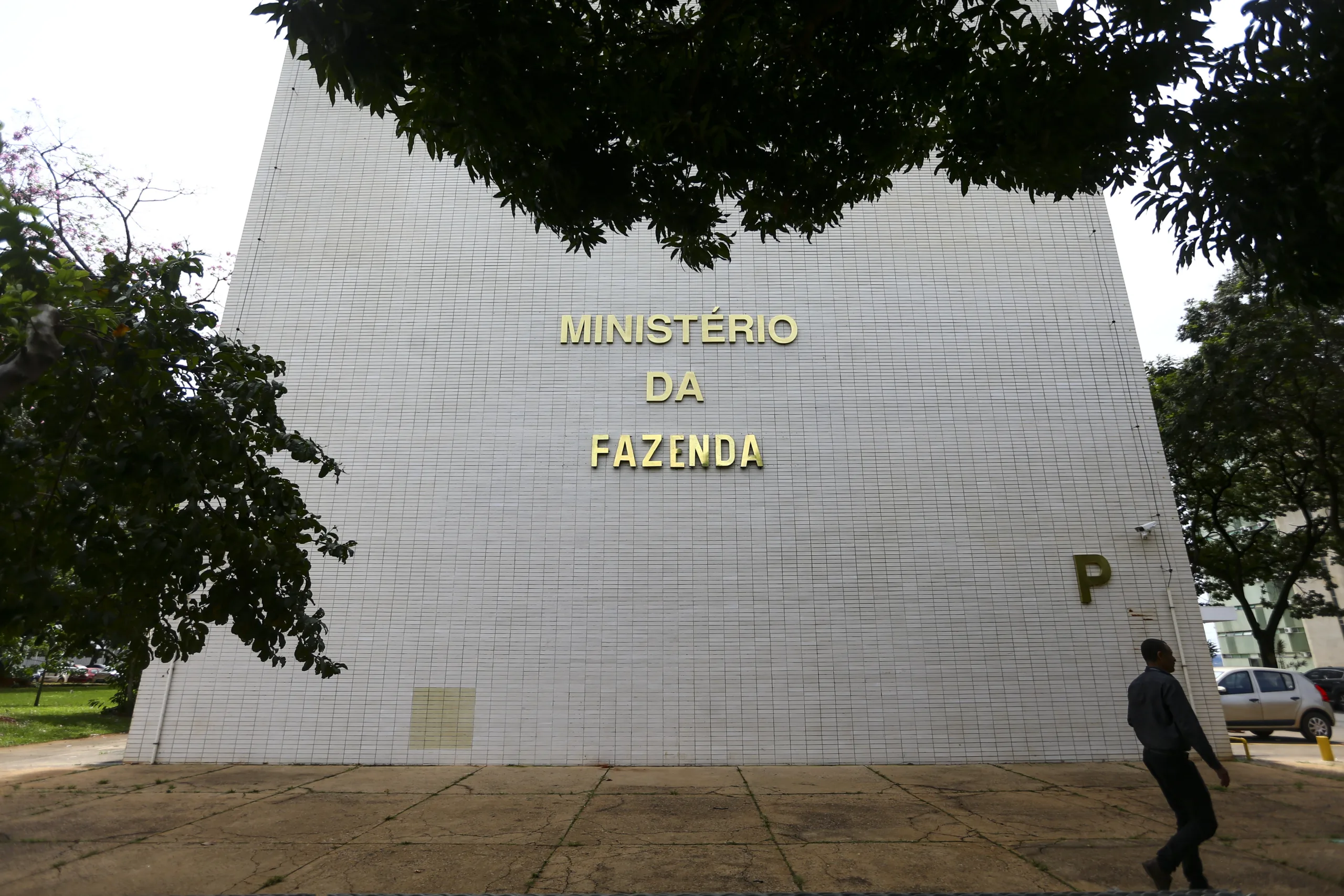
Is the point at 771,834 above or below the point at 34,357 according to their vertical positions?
below

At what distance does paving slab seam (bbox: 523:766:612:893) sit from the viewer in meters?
4.67

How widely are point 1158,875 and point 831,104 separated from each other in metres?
5.03

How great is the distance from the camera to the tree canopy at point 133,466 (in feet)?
13.7

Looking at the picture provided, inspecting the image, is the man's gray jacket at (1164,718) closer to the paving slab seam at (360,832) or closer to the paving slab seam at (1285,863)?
the paving slab seam at (1285,863)

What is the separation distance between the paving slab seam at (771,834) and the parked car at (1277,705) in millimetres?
10471

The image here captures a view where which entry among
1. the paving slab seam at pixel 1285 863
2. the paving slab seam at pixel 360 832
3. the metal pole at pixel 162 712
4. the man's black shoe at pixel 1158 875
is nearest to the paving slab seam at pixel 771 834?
the man's black shoe at pixel 1158 875

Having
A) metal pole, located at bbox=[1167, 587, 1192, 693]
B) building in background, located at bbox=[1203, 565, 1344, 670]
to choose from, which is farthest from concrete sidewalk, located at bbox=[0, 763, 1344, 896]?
building in background, located at bbox=[1203, 565, 1344, 670]

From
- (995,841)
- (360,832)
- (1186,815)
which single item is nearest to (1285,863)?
(1186,815)

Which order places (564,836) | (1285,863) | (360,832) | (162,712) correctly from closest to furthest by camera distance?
(1285,863), (564,836), (360,832), (162,712)

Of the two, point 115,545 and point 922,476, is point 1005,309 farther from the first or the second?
point 115,545

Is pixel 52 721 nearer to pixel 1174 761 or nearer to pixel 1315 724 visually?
pixel 1174 761

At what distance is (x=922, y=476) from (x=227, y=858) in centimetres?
831

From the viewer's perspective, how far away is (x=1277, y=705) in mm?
13625

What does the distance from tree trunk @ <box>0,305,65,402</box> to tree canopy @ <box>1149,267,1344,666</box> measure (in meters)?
6.90
